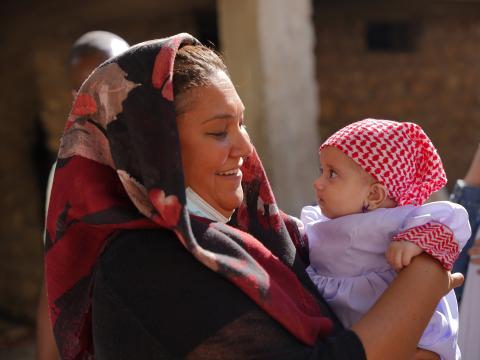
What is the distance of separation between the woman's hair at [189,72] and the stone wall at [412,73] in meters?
4.74

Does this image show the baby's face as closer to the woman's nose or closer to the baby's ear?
the baby's ear

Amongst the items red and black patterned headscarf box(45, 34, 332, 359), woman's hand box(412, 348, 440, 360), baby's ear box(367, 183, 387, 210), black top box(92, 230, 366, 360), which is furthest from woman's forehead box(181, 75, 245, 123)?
woman's hand box(412, 348, 440, 360)

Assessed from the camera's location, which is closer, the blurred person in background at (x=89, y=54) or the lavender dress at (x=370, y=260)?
the lavender dress at (x=370, y=260)

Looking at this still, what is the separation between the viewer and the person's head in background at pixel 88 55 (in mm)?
3377

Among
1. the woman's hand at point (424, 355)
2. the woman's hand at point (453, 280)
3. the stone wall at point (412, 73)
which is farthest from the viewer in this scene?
the stone wall at point (412, 73)

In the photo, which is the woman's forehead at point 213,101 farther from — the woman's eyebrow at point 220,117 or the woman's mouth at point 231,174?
Answer: the woman's mouth at point 231,174

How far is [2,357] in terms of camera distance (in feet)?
18.7

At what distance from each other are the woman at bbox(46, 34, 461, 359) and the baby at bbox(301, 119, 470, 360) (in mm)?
151

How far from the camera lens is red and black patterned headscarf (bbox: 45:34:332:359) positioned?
150 cm

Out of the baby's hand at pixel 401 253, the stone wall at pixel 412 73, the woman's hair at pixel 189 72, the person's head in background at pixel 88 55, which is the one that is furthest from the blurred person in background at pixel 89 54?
the stone wall at pixel 412 73

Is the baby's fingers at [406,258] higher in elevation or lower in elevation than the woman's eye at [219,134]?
lower

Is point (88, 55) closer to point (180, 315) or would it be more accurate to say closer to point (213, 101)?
point (213, 101)

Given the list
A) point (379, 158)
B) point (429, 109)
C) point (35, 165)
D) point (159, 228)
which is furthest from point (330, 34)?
point (159, 228)

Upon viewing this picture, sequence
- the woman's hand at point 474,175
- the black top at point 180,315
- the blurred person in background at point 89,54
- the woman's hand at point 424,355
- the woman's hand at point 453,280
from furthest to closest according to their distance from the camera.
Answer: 1. the blurred person in background at point 89,54
2. the woman's hand at point 474,175
3. the woman's hand at point 424,355
4. the woman's hand at point 453,280
5. the black top at point 180,315
